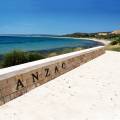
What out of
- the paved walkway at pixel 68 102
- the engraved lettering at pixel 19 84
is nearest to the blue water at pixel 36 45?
the paved walkway at pixel 68 102

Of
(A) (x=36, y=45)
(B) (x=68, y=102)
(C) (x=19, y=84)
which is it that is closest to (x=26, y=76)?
(C) (x=19, y=84)

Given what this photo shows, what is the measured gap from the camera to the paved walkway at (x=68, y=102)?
472cm

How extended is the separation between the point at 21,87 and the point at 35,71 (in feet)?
2.45

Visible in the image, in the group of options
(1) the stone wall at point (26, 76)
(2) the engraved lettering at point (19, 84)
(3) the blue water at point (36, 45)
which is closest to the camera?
(1) the stone wall at point (26, 76)

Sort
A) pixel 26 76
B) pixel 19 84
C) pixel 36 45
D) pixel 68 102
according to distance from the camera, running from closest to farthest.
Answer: pixel 68 102
pixel 19 84
pixel 26 76
pixel 36 45

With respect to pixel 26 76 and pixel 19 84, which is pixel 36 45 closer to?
pixel 26 76

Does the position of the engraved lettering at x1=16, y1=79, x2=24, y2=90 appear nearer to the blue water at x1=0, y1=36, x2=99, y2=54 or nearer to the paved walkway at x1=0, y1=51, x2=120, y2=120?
the paved walkway at x1=0, y1=51, x2=120, y2=120

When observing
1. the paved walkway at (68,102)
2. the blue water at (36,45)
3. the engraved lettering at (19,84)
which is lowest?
the blue water at (36,45)

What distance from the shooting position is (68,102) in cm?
550

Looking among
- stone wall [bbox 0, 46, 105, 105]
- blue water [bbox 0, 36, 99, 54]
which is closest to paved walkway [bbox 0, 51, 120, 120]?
stone wall [bbox 0, 46, 105, 105]

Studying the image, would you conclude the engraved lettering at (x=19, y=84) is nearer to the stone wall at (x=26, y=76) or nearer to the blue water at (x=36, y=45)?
the stone wall at (x=26, y=76)

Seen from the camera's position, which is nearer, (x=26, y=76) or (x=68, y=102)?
(x=68, y=102)

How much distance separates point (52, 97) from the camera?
583 centimetres

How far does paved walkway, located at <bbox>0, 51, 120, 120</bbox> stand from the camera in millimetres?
4723
